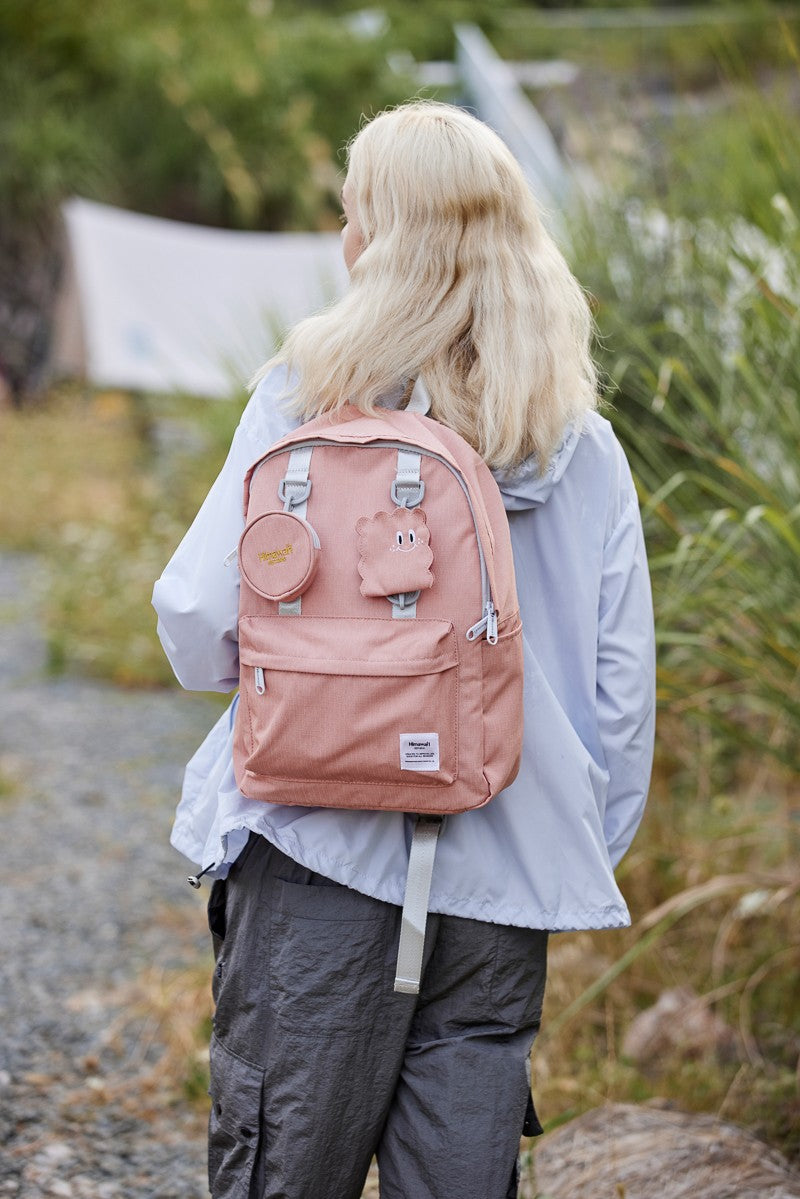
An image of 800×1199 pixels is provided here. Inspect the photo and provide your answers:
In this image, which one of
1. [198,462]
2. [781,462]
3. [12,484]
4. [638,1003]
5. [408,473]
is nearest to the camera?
[408,473]

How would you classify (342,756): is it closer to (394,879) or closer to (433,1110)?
(394,879)

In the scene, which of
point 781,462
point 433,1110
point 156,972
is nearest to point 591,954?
point 156,972

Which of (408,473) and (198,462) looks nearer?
(408,473)

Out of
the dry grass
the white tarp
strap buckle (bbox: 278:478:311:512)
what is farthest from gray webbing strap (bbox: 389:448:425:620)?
the white tarp

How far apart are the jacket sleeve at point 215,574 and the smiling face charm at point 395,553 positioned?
0.21m

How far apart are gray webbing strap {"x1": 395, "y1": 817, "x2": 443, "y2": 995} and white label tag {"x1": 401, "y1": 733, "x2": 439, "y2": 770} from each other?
6.1 inches

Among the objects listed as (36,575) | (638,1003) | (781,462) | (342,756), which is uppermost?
(781,462)

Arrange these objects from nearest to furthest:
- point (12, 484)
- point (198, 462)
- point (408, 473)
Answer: point (408, 473)
point (198, 462)
point (12, 484)

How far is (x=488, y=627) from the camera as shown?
1544 millimetres

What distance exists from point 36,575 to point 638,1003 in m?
4.56

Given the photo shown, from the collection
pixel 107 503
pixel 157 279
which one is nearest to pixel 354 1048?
pixel 107 503

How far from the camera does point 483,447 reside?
1668mm

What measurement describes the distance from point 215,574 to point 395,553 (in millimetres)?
275

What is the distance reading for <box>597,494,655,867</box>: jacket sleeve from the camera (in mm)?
1800
